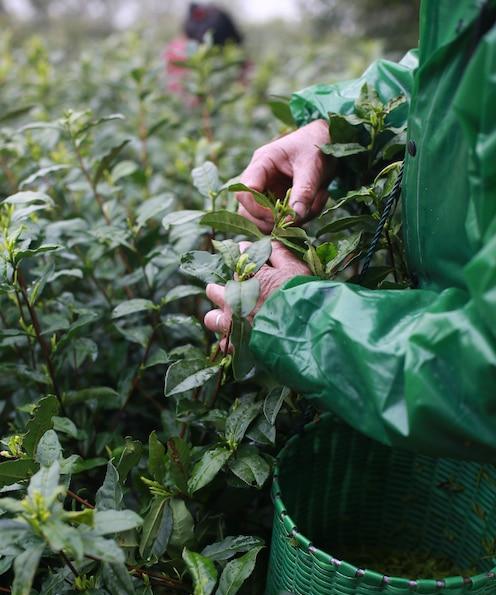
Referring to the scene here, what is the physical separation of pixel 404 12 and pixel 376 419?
6.87 metres

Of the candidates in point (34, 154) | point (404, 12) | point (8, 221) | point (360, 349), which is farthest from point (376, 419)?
point (404, 12)

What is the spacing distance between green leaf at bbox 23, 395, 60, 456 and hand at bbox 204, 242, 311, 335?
0.37 meters

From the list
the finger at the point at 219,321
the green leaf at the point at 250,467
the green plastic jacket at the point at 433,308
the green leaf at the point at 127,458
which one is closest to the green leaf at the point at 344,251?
the green plastic jacket at the point at 433,308

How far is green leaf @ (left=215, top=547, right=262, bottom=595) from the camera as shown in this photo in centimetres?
129

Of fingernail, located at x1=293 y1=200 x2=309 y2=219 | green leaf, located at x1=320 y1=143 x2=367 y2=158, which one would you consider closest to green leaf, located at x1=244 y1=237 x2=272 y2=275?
fingernail, located at x1=293 y1=200 x2=309 y2=219

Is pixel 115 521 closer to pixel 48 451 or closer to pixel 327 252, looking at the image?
pixel 48 451

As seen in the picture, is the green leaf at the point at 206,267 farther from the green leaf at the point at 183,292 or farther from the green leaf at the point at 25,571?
the green leaf at the point at 25,571

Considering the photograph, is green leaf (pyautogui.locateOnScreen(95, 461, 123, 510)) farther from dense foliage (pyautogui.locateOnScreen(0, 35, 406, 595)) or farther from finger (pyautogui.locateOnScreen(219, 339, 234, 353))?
finger (pyautogui.locateOnScreen(219, 339, 234, 353))

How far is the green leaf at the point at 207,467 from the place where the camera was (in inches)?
55.3

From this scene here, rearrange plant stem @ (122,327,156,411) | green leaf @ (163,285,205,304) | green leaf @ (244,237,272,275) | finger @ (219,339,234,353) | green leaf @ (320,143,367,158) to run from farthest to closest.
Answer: plant stem @ (122,327,156,411) → green leaf @ (163,285,205,304) → green leaf @ (320,143,367,158) → finger @ (219,339,234,353) → green leaf @ (244,237,272,275)

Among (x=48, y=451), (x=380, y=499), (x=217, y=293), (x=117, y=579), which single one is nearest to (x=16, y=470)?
(x=48, y=451)

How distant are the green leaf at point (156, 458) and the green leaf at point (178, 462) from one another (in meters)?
0.02

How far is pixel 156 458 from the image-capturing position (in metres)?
1.42

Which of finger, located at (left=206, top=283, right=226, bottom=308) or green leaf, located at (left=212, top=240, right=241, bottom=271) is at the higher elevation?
green leaf, located at (left=212, top=240, right=241, bottom=271)
